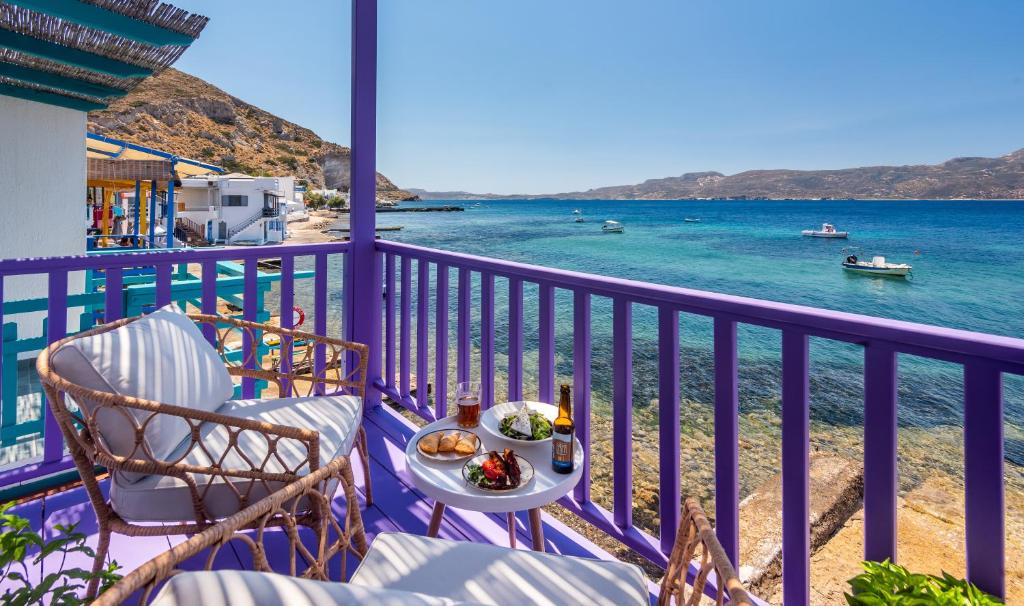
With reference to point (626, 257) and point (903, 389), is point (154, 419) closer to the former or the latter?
point (903, 389)

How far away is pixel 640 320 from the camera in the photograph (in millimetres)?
13086

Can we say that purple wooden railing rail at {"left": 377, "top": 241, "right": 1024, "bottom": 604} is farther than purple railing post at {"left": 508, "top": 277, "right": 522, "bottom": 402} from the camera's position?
No

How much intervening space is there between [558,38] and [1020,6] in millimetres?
29120

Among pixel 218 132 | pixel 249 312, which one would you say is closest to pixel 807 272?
pixel 218 132

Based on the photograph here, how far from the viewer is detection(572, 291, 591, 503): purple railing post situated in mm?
1801

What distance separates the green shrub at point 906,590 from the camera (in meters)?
0.81

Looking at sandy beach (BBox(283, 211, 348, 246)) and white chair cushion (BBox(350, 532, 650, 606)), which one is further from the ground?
sandy beach (BBox(283, 211, 348, 246))

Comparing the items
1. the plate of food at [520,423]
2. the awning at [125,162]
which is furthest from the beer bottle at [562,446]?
the awning at [125,162]

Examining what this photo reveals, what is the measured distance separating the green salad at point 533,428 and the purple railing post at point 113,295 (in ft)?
5.82

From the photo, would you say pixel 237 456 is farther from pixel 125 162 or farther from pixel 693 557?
pixel 125 162

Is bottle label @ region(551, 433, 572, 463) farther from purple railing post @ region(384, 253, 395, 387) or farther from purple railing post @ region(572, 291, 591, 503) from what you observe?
purple railing post @ region(384, 253, 395, 387)

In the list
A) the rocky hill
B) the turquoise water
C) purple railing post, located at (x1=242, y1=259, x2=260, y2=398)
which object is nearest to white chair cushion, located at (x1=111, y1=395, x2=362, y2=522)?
purple railing post, located at (x1=242, y1=259, x2=260, y2=398)

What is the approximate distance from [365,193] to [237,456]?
1.68 metres

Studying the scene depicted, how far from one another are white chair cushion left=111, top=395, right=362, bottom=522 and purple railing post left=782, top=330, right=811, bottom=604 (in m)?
1.23
